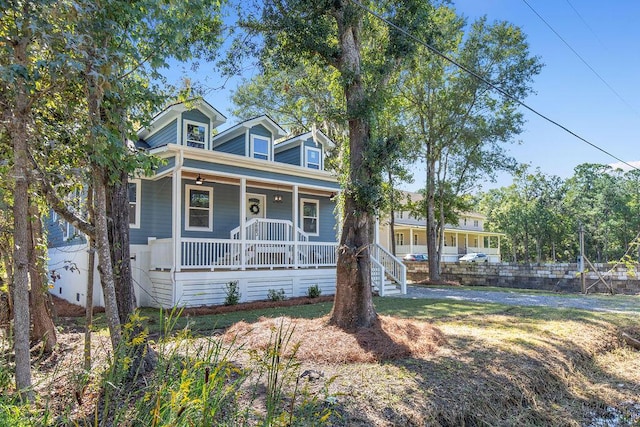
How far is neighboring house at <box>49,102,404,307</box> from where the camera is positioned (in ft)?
33.6

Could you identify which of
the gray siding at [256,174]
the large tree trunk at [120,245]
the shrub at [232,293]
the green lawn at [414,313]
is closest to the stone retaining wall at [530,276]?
the green lawn at [414,313]

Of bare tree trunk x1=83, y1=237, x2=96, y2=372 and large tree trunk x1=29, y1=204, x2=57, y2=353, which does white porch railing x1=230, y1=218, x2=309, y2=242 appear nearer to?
large tree trunk x1=29, y1=204, x2=57, y2=353

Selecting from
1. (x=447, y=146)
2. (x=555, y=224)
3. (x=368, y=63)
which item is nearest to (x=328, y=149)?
(x=447, y=146)

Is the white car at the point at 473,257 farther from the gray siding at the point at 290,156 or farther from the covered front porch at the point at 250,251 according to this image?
the covered front porch at the point at 250,251

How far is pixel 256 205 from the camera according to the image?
1416cm

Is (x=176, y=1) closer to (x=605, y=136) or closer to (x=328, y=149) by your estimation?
(x=328, y=149)

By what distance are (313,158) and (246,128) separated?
10.1 ft

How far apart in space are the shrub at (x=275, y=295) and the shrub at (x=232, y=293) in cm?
89

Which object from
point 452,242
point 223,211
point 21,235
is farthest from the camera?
point 452,242

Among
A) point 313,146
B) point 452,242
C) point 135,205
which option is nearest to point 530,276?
point 313,146

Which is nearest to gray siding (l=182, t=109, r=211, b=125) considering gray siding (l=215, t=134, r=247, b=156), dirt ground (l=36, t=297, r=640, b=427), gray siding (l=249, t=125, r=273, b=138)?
gray siding (l=215, t=134, r=247, b=156)

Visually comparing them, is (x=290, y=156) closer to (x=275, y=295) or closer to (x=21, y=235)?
(x=275, y=295)

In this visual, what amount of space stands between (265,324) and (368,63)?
4790 mm

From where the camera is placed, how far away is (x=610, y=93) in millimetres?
11570
